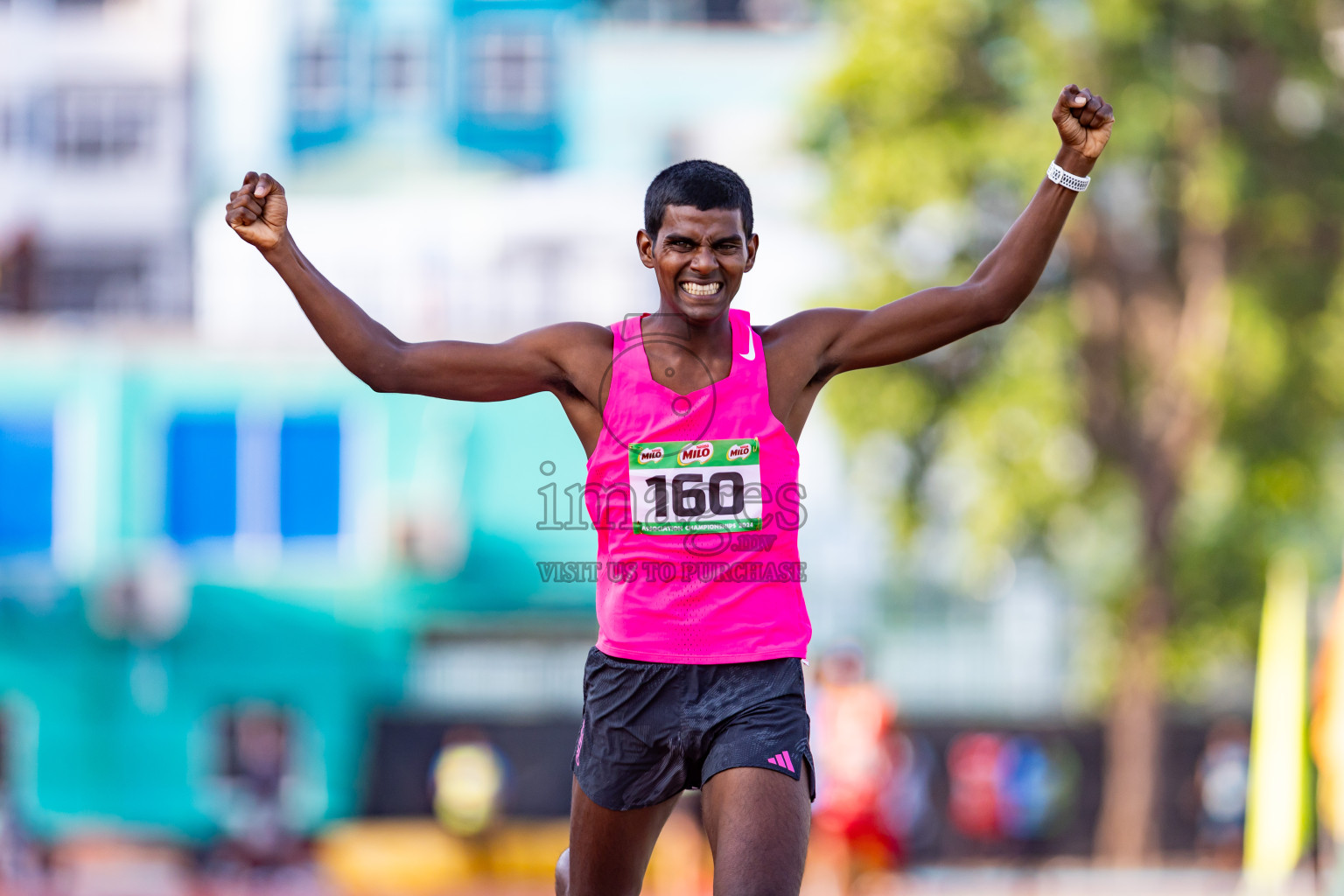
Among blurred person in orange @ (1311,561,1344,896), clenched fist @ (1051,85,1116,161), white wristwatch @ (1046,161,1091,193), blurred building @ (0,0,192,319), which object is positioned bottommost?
blurred person in orange @ (1311,561,1344,896)

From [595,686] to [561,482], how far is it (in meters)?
19.1

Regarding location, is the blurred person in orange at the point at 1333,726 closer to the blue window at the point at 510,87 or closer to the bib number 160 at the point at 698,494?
the bib number 160 at the point at 698,494

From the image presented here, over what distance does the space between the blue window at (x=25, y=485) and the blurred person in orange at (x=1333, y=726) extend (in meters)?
18.6

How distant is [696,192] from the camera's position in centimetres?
392

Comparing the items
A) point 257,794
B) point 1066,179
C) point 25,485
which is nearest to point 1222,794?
point 257,794

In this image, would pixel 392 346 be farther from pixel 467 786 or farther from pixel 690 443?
pixel 467 786

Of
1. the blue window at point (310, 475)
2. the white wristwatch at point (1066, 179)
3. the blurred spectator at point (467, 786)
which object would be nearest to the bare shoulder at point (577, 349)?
the white wristwatch at point (1066, 179)

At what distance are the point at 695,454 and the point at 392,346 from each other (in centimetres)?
75

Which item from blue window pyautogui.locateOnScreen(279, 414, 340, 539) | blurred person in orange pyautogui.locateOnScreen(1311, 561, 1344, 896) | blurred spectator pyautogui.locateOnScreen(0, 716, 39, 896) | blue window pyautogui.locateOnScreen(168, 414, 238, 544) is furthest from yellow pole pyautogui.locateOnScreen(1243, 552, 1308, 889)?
blue window pyautogui.locateOnScreen(168, 414, 238, 544)

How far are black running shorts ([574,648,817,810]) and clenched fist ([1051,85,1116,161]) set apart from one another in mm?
1365

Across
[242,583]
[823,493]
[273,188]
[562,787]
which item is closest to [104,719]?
[242,583]

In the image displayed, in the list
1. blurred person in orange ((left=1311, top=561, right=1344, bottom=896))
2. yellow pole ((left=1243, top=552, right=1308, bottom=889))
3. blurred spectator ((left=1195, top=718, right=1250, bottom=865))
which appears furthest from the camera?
blurred spectator ((left=1195, top=718, right=1250, bottom=865))

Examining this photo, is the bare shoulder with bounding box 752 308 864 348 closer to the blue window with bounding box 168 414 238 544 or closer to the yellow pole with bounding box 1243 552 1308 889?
the yellow pole with bounding box 1243 552 1308 889

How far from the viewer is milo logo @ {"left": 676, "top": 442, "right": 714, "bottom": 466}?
3.92 m
